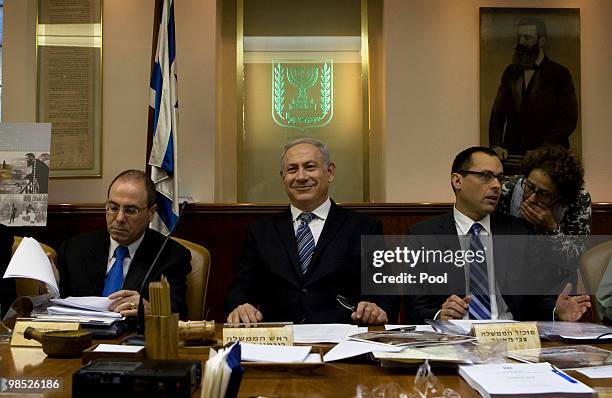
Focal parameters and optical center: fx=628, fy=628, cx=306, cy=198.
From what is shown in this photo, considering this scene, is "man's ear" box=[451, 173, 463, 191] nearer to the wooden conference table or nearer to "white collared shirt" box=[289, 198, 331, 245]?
"white collared shirt" box=[289, 198, 331, 245]

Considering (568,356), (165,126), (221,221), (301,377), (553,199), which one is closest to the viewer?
(301,377)

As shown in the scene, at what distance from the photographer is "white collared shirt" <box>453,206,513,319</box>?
2430 mm

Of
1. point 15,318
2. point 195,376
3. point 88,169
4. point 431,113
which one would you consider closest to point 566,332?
point 195,376

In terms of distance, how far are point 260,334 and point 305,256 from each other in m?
1.12

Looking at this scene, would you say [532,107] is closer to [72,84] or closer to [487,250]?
[487,250]

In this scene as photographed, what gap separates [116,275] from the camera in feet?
8.21

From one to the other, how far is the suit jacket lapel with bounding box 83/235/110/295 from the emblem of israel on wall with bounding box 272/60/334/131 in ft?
8.01

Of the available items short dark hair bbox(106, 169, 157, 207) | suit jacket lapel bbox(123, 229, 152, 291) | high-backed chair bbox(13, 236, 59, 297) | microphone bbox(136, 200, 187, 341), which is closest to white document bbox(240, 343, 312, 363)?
microphone bbox(136, 200, 187, 341)

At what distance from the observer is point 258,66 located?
4.82 meters

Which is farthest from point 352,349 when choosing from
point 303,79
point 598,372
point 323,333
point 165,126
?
point 303,79

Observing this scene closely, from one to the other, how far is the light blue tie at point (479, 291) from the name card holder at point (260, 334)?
1.05 m

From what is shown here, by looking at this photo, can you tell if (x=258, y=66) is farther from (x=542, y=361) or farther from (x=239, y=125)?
(x=542, y=361)

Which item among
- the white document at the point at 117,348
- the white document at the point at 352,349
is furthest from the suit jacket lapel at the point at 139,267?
the white document at the point at 352,349

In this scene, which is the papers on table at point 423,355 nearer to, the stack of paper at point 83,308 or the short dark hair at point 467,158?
the stack of paper at point 83,308
